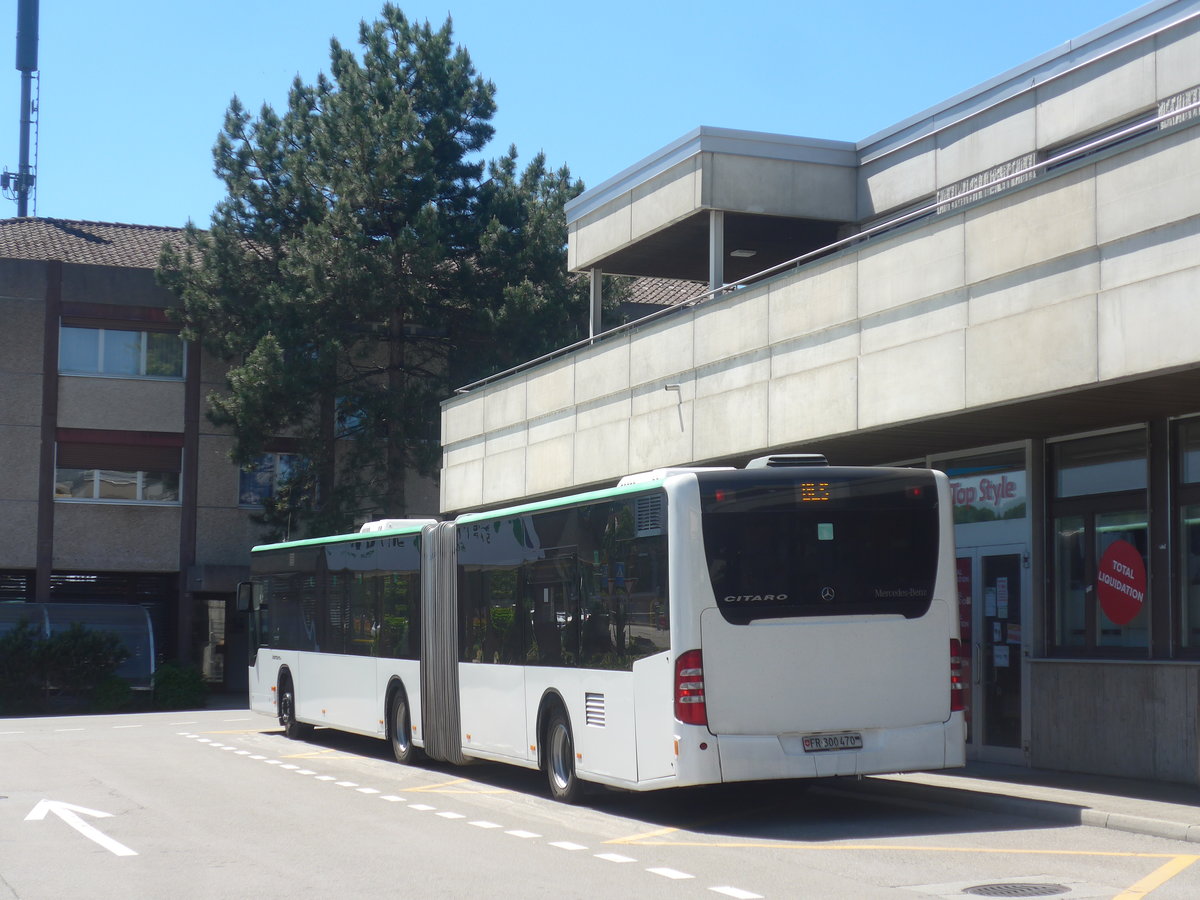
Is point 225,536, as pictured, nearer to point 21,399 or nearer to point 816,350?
point 21,399

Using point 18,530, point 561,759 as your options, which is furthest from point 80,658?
point 561,759

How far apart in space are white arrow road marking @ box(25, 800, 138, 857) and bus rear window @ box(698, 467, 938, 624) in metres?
4.97

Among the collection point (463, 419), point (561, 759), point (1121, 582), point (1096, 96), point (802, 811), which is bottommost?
point (802, 811)

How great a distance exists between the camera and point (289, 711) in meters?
25.0

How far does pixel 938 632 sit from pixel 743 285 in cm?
919

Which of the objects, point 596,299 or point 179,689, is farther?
point 179,689

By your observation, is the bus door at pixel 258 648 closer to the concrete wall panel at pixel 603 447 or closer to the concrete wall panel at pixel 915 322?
the concrete wall panel at pixel 603 447

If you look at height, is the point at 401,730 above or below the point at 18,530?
below

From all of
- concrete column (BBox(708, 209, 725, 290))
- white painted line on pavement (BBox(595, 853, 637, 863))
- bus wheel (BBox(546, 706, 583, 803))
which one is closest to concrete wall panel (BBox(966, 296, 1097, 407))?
bus wheel (BBox(546, 706, 583, 803))

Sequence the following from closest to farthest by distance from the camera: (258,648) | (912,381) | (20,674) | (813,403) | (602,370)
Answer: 1. (912,381)
2. (813,403)
3. (602,370)
4. (258,648)
5. (20,674)

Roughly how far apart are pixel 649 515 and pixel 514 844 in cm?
288

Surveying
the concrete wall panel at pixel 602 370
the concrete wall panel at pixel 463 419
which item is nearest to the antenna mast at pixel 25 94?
the concrete wall panel at pixel 463 419

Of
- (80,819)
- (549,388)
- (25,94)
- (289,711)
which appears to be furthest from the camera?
(25,94)

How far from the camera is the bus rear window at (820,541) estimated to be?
12.4 meters
